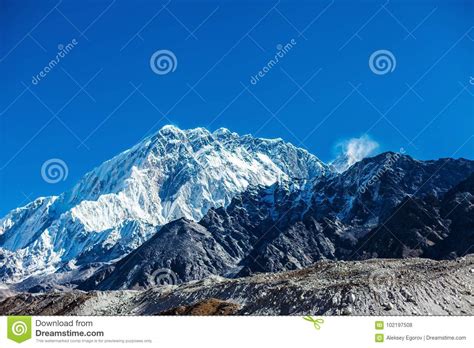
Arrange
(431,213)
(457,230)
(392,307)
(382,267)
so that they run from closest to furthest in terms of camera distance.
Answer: (392,307)
(382,267)
(457,230)
(431,213)
